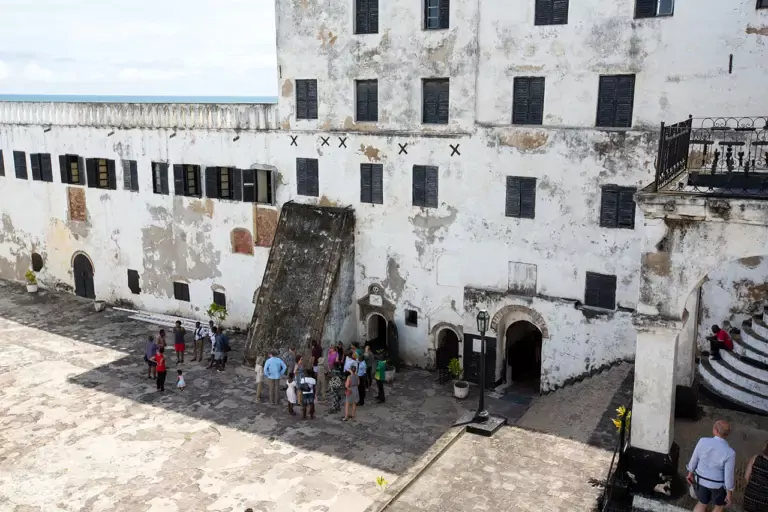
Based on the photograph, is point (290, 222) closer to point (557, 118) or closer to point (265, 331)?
point (265, 331)

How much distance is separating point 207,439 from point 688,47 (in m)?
16.1

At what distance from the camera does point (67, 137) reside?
1198 inches

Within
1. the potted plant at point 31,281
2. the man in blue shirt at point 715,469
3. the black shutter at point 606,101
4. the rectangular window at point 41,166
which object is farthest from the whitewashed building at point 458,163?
the potted plant at point 31,281

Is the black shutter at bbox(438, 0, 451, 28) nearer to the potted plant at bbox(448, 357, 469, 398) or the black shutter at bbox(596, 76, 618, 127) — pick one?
the black shutter at bbox(596, 76, 618, 127)

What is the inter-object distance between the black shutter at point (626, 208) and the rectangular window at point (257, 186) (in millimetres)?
12345

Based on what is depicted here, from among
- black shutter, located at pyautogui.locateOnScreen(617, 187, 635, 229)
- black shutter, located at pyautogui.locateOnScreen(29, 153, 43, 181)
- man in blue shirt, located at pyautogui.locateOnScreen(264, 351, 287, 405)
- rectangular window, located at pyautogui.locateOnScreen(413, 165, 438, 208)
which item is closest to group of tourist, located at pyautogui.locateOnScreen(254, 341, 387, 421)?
man in blue shirt, located at pyautogui.locateOnScreen(264, 351, 287, 405)

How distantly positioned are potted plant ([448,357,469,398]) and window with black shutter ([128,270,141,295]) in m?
14.9

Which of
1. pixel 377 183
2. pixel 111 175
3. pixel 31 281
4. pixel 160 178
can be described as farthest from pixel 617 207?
pixel 31 281

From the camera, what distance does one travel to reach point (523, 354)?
23406mm

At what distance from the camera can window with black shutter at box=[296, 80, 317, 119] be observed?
77.8 feet

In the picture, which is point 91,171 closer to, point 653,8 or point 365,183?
point 365,183

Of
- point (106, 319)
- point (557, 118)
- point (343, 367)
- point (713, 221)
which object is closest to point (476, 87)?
point (557, 118)

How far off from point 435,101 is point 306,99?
4.96 m

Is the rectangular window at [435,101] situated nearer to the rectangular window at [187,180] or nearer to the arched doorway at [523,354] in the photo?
the arched doorway at [523,354]
